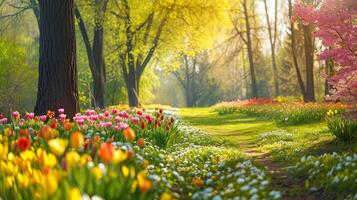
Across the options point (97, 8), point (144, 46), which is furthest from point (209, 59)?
point (97, 8)

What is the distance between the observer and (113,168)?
167 inches

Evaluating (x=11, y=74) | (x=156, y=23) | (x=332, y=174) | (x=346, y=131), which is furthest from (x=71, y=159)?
(x=11, y=74)

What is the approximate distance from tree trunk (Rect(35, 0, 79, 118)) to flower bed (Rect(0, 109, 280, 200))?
1.61 metres

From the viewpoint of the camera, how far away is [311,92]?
26812 mm

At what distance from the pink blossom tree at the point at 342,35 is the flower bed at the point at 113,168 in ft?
11.5

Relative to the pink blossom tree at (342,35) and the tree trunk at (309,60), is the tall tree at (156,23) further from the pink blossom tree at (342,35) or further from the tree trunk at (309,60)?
the pink blossom tree at (342,35)

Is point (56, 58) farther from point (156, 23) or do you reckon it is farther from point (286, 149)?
point (156, 23)

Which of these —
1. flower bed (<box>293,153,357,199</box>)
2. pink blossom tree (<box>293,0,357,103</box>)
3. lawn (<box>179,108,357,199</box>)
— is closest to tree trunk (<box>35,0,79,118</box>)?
lawn (<box>179,108,357,199</box>)

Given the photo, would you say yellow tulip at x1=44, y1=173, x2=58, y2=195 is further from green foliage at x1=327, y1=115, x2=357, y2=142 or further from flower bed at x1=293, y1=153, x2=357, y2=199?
green foliage at x1=327, y1=115, x2=357, y2=142

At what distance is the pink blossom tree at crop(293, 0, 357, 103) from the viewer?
1056 cm

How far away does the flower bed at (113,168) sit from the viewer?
396cm

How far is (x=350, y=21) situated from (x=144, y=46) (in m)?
17.5

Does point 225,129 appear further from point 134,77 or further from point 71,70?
point 134,77

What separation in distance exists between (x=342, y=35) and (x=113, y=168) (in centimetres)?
841
